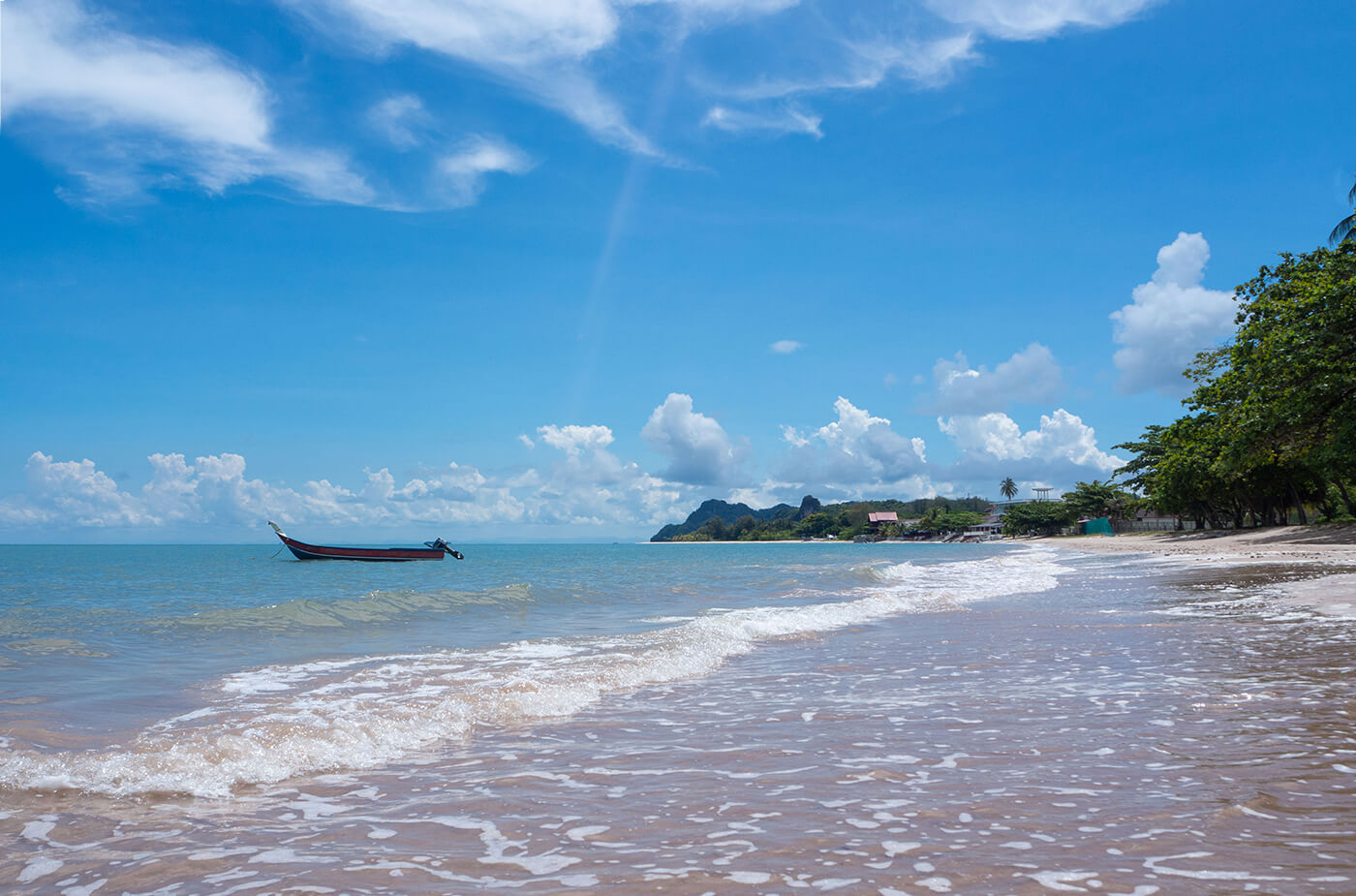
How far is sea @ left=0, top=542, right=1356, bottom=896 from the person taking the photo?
12.2 ft

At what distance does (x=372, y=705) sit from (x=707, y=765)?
4.07 m

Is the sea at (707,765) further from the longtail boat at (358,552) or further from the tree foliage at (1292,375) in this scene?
the longtail boat at (358,552)

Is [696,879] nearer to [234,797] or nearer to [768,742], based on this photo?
[768,742]

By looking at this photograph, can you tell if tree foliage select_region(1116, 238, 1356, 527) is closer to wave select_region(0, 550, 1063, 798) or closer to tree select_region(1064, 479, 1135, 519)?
wave select_region(0, 550, 1063, 798)

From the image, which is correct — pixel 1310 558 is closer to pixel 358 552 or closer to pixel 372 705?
pixel 372 705

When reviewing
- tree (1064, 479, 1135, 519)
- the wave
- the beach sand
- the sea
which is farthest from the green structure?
the wave

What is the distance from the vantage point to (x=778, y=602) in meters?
20.9

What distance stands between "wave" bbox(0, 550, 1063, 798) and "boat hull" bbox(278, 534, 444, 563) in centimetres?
5184

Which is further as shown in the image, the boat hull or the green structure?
the green structure

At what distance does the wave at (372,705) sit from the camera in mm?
5629

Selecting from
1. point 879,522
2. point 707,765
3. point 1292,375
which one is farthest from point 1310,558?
point 879,522

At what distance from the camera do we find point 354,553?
62.3m

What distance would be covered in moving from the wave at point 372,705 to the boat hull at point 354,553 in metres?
51.8

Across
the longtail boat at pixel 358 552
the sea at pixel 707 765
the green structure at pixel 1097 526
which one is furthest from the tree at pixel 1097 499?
the sea at pixel 707 765
